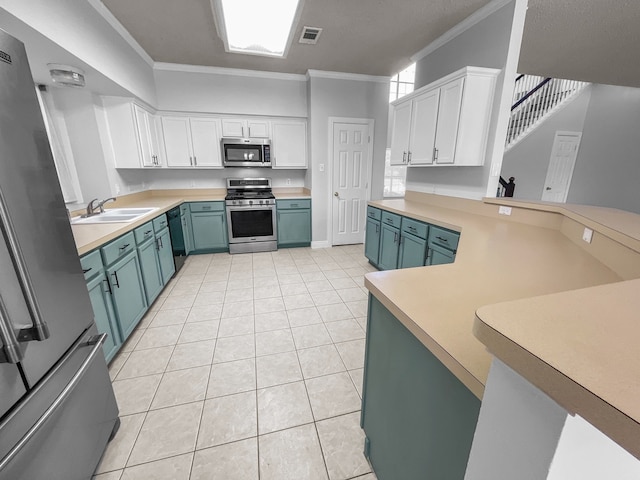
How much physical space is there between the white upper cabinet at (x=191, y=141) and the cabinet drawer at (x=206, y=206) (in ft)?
2.05

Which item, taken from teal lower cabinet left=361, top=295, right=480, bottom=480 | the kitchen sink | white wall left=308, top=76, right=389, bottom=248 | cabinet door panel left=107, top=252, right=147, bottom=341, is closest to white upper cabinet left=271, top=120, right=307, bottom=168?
white wall left=308, top=76, right=389, bottom=248

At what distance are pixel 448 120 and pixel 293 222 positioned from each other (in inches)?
104

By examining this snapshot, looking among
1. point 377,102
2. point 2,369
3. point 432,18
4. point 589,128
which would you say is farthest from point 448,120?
point 589,128

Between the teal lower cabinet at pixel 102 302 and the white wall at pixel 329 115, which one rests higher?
the white wall at pixel 329 115

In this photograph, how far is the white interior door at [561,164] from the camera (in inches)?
216

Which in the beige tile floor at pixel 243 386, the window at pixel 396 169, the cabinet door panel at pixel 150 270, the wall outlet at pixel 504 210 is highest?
the window at pixel 396 169

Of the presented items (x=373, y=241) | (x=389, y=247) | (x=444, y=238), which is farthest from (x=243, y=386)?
(x=373, y=241)

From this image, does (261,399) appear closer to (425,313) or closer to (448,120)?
(425,313)

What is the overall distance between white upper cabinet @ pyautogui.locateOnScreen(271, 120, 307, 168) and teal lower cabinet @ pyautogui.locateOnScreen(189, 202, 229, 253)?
1182 millimetres

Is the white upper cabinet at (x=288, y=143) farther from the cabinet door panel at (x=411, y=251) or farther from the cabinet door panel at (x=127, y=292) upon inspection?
the cabinet door panel at (x=127, y=292)

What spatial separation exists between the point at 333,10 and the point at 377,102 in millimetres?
2035

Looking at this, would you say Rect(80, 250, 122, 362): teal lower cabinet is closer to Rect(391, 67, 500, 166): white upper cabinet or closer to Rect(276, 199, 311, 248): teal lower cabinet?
Rect(276, 199, 311, 248): teal lower cabinet

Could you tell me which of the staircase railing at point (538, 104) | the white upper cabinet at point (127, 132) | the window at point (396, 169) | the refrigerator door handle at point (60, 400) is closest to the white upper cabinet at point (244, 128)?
the white upper cabinet at point (127, 132)

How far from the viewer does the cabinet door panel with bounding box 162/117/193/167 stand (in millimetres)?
3939
